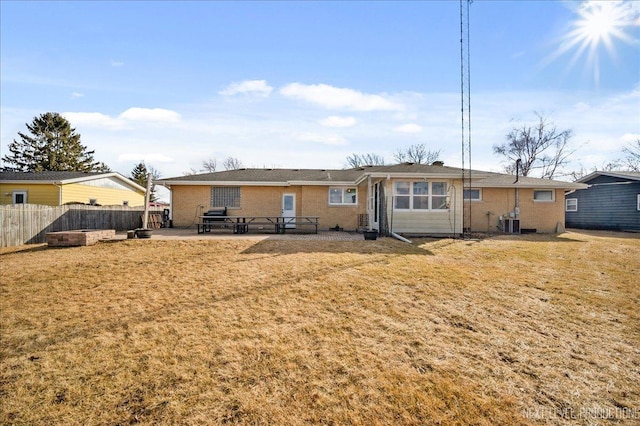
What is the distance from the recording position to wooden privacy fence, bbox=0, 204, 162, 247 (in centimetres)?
1055

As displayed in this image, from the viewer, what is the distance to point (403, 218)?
12555 millimetres

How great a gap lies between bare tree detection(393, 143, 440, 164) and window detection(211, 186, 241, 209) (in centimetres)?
2976

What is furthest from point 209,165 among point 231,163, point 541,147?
point 541,147

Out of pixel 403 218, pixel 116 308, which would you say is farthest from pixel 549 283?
pixel 116 308

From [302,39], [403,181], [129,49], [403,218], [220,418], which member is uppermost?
[302,39]

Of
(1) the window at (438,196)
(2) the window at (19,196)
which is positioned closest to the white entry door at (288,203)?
(1) the window at (438,196)

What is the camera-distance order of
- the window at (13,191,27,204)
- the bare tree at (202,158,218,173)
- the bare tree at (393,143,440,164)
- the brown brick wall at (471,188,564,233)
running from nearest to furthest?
the brown brick wall at (471,188,564,233) → the window at (13,191,27,204) → the bare tree at (393,143,440,164) → the bare tree at (202,158,218,173)

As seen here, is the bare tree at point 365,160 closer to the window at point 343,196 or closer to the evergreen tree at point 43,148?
the window at point 343,196

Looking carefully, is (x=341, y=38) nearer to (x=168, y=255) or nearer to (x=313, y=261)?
(x=313, y=261)

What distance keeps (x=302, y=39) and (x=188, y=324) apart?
1045 centimetres

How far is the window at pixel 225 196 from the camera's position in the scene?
1602cm

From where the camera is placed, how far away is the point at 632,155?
26.5 metres

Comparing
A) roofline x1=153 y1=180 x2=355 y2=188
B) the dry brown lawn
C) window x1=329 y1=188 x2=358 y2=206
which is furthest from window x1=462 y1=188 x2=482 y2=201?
the dry brown lawn

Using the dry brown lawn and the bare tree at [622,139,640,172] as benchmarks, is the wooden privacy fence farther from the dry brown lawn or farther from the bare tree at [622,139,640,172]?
the bare tree at [622,139,640,172]
